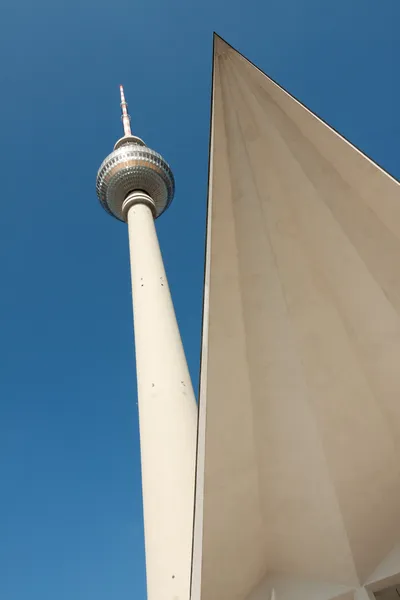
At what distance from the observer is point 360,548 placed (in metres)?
9.62

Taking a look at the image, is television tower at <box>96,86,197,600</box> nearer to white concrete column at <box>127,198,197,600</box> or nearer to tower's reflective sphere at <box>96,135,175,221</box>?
white concrete column at <box>127,198,197,600</box>

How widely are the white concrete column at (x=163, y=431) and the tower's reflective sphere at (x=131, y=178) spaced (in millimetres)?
10348

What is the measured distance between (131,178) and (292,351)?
24.7 meters

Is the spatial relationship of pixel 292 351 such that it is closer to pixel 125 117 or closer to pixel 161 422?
pixel 161 422

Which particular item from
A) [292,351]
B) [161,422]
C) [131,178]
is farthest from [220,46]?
[131,178]

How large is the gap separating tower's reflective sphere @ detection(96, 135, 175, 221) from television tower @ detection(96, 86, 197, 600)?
3991mm

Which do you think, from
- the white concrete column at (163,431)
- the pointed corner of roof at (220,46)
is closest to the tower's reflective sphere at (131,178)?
the white concrete column at (163,431)

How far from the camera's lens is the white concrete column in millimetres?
12781

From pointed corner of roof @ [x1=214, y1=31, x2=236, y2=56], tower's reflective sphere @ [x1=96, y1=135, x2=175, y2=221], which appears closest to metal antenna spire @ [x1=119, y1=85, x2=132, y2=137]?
tower's reflective sphere @ [x1=96, y1=135, x2=175, y2=221]

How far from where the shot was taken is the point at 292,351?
10.4 meters

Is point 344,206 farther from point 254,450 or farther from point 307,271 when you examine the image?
point 254,450

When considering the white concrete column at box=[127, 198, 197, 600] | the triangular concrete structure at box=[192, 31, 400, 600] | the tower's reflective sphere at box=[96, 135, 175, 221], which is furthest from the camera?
the tower's reflective sphere at box=[96, 135, 175, 221]

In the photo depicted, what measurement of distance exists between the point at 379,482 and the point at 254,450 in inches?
94.1

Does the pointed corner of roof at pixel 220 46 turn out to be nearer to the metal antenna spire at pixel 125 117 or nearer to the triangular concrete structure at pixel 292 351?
the triangular concrete structure at pixel 292 351
